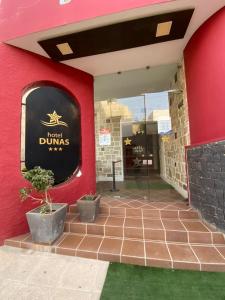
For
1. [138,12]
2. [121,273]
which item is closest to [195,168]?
[121,273]

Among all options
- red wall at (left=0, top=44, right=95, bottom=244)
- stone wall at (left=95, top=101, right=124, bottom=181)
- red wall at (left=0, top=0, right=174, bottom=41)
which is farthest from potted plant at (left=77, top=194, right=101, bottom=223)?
stone wall at (left=95, top=101, right=124, bottom=181)

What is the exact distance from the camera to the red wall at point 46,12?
2061mm

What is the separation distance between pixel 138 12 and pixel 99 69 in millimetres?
1356

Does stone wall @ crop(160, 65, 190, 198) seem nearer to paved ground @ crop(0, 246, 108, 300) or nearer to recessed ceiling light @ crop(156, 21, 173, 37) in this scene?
recessed ceiling light @ crop(156, 21, 173, 37)

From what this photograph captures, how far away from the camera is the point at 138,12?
207 cm

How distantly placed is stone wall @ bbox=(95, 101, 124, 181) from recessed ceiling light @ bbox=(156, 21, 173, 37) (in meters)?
2.96

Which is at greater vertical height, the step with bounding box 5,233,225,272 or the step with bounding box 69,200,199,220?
the step with bounding box 69,200,199,220

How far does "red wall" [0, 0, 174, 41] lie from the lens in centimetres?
206

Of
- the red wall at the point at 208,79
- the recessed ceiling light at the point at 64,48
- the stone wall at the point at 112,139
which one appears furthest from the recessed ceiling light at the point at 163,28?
the stone wall at the point at 112,139

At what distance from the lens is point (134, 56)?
291cm

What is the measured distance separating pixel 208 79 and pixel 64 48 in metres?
2.07

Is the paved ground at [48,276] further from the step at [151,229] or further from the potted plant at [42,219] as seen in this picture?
the step at [151,229]

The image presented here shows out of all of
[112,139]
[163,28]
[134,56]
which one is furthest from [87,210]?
[112,139]

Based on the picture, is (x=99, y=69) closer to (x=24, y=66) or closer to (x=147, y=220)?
(x=24, y=66)
